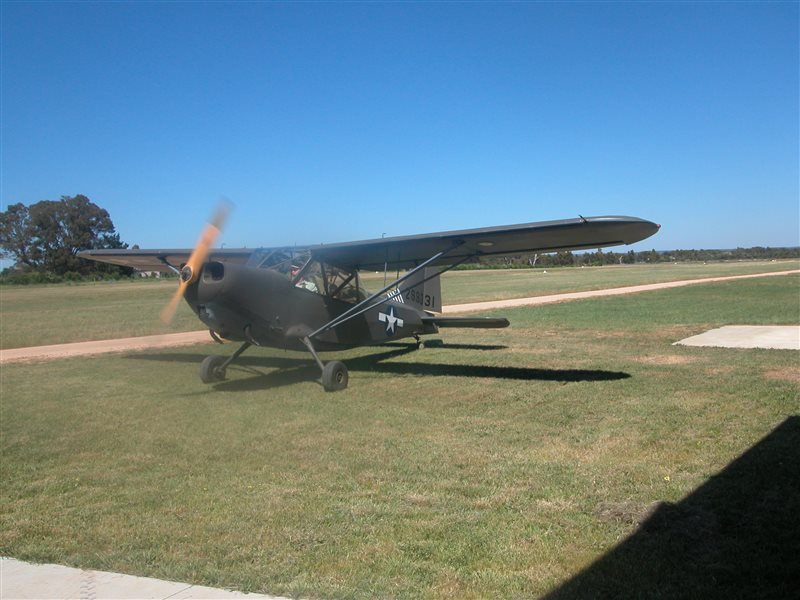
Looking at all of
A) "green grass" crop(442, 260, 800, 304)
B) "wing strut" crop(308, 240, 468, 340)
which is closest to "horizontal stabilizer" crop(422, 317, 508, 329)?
"wing strut" crop(308, 240, 468, 340)

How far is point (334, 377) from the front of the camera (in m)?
10.3

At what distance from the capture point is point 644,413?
7.88 meters

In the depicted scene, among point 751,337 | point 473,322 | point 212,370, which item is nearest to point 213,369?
point 212,370

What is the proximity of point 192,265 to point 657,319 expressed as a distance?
15002 mm

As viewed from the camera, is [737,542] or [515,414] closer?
[737,542]

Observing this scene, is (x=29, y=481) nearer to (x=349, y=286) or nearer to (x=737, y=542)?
(x=737, y=542)

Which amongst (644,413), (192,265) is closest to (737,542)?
(644,413)

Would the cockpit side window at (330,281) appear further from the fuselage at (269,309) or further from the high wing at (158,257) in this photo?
the high wing at (158,257)

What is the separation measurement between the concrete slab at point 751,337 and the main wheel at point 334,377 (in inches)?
303

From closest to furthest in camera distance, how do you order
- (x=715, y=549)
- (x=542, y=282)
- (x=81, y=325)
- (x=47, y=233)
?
A: (x=715, y=549)
(x=81, y=325)
(x=542, y=282)
(x=47, y=233)

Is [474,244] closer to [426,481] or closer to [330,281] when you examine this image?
[330,281]

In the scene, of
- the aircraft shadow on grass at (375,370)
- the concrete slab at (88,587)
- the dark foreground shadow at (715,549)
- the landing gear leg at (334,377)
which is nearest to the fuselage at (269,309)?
the aircraft shadow on grass at (375,370)

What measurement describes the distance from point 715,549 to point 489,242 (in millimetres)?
7016

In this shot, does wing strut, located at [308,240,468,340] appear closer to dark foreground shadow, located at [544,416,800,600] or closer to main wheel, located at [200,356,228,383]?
main wheel, located at [200,356,228,383]
